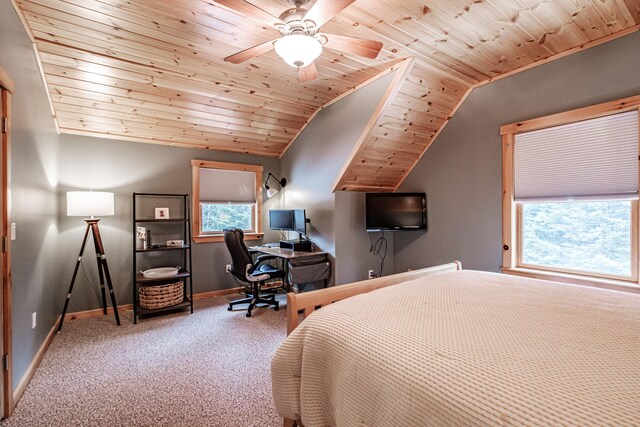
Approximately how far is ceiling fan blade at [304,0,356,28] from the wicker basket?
3217mm

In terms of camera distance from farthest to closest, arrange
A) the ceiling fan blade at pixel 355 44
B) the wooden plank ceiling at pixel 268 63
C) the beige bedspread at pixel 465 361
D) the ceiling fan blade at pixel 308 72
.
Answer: the ceiling fan blade at pixel 308 72, the wooden plank ceiling at pixel 268 63, the ceiling fan blade at pixel 355 44, the beige bedspread at pixel 465 361

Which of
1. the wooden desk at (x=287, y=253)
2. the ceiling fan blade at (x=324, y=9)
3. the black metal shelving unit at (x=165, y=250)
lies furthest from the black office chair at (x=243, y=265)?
the ceiling fan blade at (x=324, y=9)

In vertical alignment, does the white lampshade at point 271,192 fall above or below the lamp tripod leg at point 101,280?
above

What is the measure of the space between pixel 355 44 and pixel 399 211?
225cm

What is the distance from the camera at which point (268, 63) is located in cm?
288

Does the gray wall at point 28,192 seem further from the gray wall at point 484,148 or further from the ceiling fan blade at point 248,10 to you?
the gray wall at point 484,148

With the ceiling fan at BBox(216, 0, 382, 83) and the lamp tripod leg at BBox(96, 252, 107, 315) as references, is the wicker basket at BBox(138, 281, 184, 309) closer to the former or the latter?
the lamp tripod leg at BBox(96, 252, 107, 315)

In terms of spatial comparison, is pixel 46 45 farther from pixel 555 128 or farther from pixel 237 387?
pixel 555 128

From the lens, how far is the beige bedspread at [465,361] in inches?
29.3

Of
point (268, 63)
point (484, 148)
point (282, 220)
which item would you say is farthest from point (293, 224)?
point (484, 148)

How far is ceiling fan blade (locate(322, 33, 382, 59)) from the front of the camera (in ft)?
6.37

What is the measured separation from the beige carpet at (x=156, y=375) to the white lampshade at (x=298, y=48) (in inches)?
87.1

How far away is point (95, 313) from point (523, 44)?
5.24 m

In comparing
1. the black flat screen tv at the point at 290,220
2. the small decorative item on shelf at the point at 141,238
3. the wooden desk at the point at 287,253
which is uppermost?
the black flat screen tv at the point at 290,220
